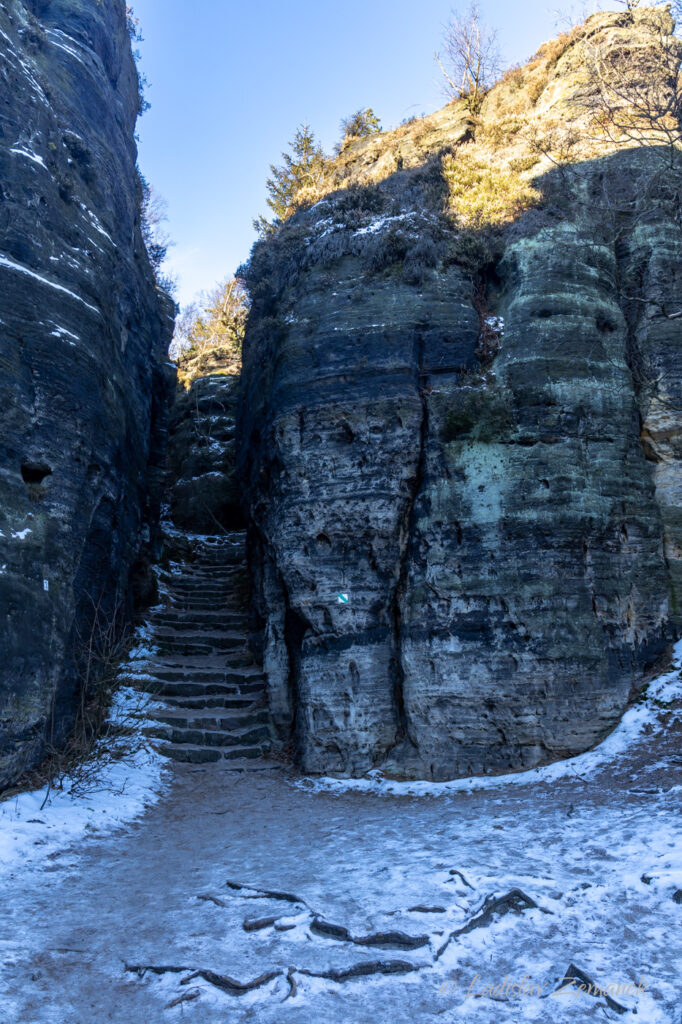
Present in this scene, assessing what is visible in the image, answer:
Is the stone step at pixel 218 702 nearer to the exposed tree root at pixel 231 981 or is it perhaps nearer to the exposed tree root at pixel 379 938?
the exposed tree root at pixel 379 938

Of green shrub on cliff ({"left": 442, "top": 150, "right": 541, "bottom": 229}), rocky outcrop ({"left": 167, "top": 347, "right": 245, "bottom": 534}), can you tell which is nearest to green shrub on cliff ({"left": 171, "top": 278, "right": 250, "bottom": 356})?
rocky outcrop ({"left": 167, "top": 347, "right": 245, "bottom": 534})

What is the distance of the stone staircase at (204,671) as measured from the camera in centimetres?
1148

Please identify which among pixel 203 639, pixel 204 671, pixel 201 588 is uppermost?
pixel 201 588

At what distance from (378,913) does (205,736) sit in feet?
20.8

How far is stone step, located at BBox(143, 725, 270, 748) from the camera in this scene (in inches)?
449

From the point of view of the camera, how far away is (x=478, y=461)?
35.5 feet

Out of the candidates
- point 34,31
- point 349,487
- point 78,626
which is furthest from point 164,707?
point 34,31

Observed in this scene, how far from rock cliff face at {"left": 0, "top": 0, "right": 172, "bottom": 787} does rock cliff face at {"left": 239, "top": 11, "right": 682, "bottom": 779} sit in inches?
120

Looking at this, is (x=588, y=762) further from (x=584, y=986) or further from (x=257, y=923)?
(x=257, y=923)

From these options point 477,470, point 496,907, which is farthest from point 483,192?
point 496,907

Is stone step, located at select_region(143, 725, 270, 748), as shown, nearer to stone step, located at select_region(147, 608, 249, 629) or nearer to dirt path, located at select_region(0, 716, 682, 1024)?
dirt path, located at select_region(0, 716, 682, 1024)

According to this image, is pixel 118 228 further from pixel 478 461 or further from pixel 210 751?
pixel 210 751

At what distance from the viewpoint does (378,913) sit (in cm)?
580

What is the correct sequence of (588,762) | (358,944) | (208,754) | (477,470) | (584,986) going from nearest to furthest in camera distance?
(584,986) < (358,944) < (588,762) < (477,470) < (208,754)
